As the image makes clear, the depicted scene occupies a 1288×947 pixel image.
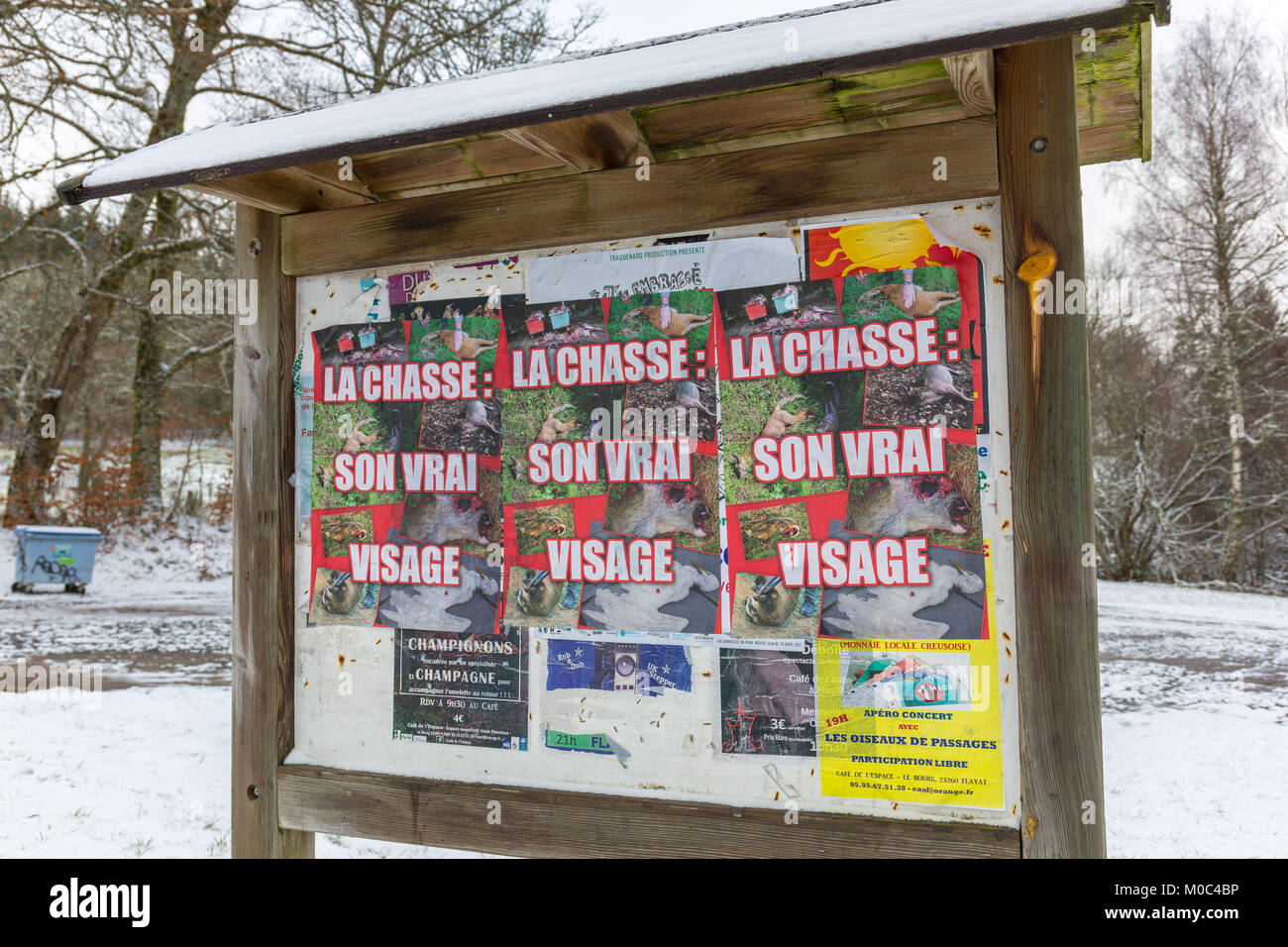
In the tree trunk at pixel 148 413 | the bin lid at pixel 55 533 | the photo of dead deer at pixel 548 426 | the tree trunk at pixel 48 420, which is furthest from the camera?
the tree trunk at pixel 148 413

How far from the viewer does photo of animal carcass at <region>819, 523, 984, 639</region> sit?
2400mm

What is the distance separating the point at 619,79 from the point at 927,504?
144 cm

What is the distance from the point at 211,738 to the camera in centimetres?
602

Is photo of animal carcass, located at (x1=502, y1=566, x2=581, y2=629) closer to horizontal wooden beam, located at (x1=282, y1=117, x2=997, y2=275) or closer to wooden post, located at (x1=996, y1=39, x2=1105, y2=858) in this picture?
horizontal wooden beam, located at (x1=282, y1=117, x2=997, y2=275)

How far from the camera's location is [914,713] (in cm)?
244

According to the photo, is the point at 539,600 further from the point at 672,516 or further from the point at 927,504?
the point at 927,504

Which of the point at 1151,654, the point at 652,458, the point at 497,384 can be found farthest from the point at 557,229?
the point at 1151,654

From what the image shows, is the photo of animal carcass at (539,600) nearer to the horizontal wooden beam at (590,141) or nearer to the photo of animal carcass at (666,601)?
the photo of animal carcass at (666,601)

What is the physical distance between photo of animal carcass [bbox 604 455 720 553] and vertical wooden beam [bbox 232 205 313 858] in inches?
51.1

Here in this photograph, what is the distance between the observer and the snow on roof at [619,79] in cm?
197

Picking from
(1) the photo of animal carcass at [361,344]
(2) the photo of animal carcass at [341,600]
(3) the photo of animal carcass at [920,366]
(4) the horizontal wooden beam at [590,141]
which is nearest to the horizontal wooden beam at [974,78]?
(3) the photo of animal carcass at [920,366]

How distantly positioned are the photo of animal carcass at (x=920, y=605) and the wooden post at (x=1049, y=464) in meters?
0.12

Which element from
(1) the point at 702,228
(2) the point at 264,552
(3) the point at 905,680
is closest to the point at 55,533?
(2) the point at 264,552

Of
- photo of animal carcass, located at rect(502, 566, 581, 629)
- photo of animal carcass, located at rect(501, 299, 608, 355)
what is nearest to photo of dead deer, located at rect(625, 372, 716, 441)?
photo of animal carcass, located at rect(501, 299, 608, 355)
